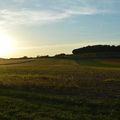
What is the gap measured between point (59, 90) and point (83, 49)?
96.9 meters

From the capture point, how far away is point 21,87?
33406mm

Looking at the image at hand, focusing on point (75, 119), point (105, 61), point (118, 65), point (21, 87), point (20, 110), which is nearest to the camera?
point (75, 119)

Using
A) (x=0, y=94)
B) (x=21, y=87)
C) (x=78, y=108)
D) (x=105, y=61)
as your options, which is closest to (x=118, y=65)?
(x=105, y=61)

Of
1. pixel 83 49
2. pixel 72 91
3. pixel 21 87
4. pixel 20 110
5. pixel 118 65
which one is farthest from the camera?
pixel 83 49

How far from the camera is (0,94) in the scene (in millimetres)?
28125

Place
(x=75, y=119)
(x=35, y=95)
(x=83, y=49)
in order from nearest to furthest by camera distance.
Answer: (x=75, y=119), (x=35, y=95), (x=83, y=49)

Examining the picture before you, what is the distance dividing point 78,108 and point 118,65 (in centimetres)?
5812

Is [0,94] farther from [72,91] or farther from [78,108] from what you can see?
[78,108]

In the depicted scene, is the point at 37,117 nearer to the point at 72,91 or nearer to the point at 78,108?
the point at 78,108

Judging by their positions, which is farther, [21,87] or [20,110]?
[21,87]

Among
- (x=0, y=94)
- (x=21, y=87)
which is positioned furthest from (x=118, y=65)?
(x=0, y=94)

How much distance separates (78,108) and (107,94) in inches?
273

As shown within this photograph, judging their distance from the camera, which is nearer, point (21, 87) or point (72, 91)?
point (72, 91)

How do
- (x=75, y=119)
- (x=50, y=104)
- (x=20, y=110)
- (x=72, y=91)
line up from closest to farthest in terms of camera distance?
(x=75, y=119)
(x=20, y=110)
(x=50, y=104)
(x=72, y=91)
